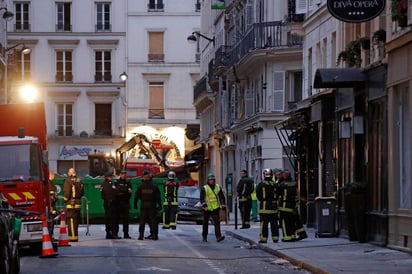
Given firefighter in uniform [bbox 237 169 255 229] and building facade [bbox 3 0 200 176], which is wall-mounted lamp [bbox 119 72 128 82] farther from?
firefighter in uniform [bbox 237 169 255 229]

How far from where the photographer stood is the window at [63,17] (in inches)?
3282

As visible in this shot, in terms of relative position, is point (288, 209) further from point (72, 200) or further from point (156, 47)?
point (156, 47)

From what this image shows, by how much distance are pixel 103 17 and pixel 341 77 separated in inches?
2276

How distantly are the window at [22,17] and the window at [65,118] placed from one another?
5.84 m

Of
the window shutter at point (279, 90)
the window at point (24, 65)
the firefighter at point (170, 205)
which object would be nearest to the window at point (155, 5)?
the window at point (24, 65)

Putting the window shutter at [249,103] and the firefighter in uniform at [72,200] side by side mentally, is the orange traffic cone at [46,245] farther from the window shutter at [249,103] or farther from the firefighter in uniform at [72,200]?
the window shutter at [249,103]

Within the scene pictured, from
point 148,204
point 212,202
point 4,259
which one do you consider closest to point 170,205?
point 148,204

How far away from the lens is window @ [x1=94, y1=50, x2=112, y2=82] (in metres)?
83.1

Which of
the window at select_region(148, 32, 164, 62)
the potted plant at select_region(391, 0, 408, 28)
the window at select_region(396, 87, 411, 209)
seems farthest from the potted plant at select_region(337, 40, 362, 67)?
the window at select_region(148, 32, 164, 62)

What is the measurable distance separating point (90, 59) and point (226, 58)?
27.2 m

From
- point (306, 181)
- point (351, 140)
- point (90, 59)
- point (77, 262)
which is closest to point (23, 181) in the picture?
Result: point (77, 262)

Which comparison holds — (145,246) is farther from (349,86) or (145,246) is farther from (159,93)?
(159,93)

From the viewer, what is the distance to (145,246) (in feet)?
92.0

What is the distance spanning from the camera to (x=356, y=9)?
23.3 m
